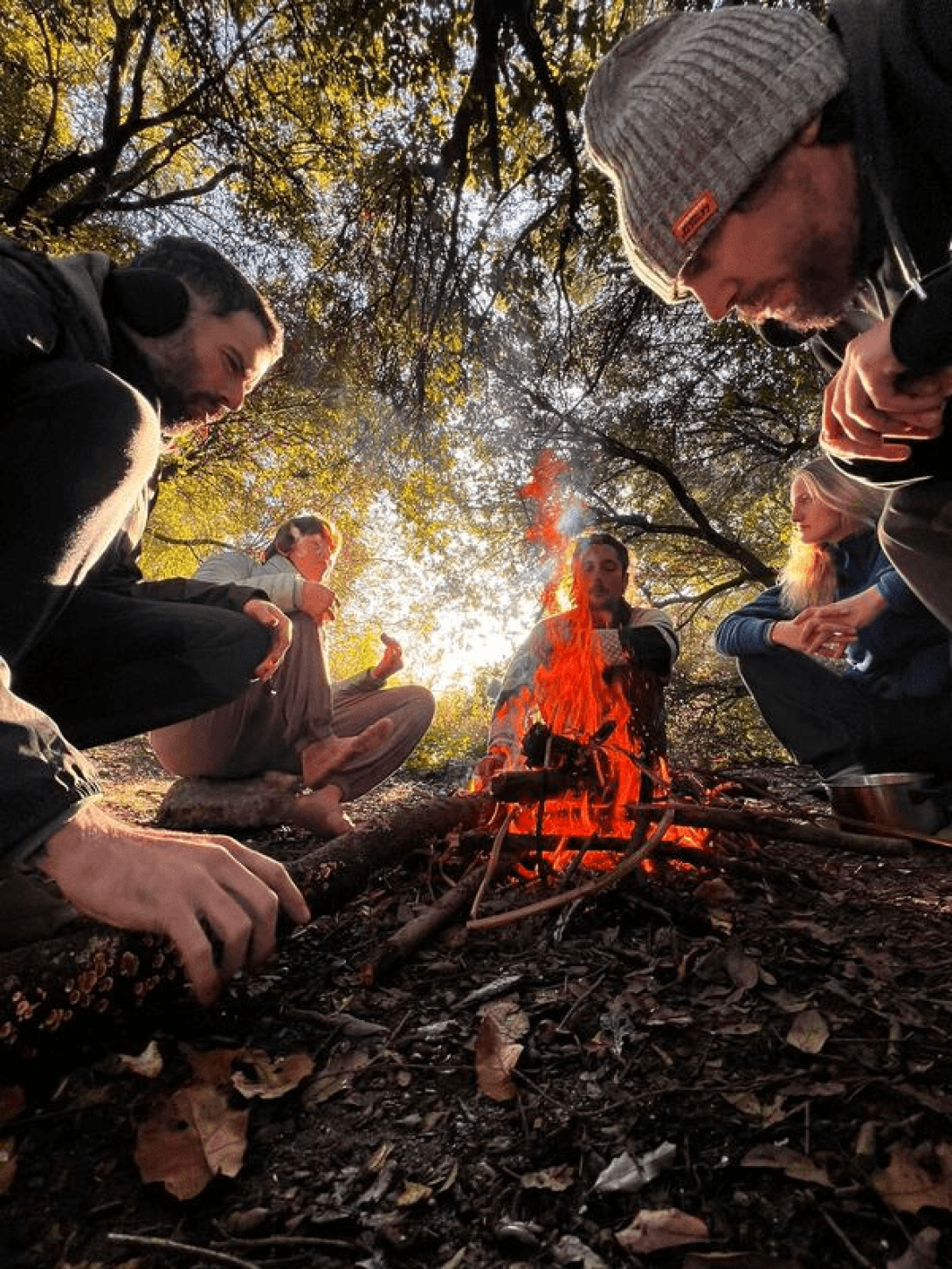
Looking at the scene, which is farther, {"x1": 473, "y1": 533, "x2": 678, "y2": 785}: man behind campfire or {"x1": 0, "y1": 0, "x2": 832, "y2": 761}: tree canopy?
{"x1": 0, "y1": 0, "x2": 832, "y2": 761}: tree canopy

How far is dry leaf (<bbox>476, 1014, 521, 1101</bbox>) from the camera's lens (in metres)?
1.19

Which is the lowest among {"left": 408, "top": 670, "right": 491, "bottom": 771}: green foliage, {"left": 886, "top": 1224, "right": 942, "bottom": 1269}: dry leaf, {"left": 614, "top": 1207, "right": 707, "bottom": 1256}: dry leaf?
{"left": 408, "top": 670, "right": 491, "bottom": 771}: green foliage

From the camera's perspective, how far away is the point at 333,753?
4145 millimetres

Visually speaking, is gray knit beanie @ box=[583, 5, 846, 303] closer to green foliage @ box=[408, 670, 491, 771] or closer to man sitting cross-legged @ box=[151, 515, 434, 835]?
man sitting cross-legged @ box=[151, 515, 434, 835]

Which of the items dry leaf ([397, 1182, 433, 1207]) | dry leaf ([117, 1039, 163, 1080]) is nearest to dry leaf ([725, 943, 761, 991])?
dry leaf ([397, 1182, 433, 1207])

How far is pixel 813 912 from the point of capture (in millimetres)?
1957

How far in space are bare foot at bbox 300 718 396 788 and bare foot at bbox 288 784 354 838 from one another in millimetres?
419

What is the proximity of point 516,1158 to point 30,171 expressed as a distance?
33.6 feet

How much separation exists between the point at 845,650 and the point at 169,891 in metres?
3.76

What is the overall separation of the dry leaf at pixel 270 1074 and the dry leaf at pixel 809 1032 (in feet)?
3.05

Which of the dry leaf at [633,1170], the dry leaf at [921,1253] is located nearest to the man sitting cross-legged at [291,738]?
the dry leaf at [633,1170]

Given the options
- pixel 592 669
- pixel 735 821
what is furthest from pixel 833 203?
pixel 592 669

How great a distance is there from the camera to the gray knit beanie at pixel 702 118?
1.72 meters

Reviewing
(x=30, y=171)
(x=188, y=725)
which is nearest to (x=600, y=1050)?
(x=188, y=725)
